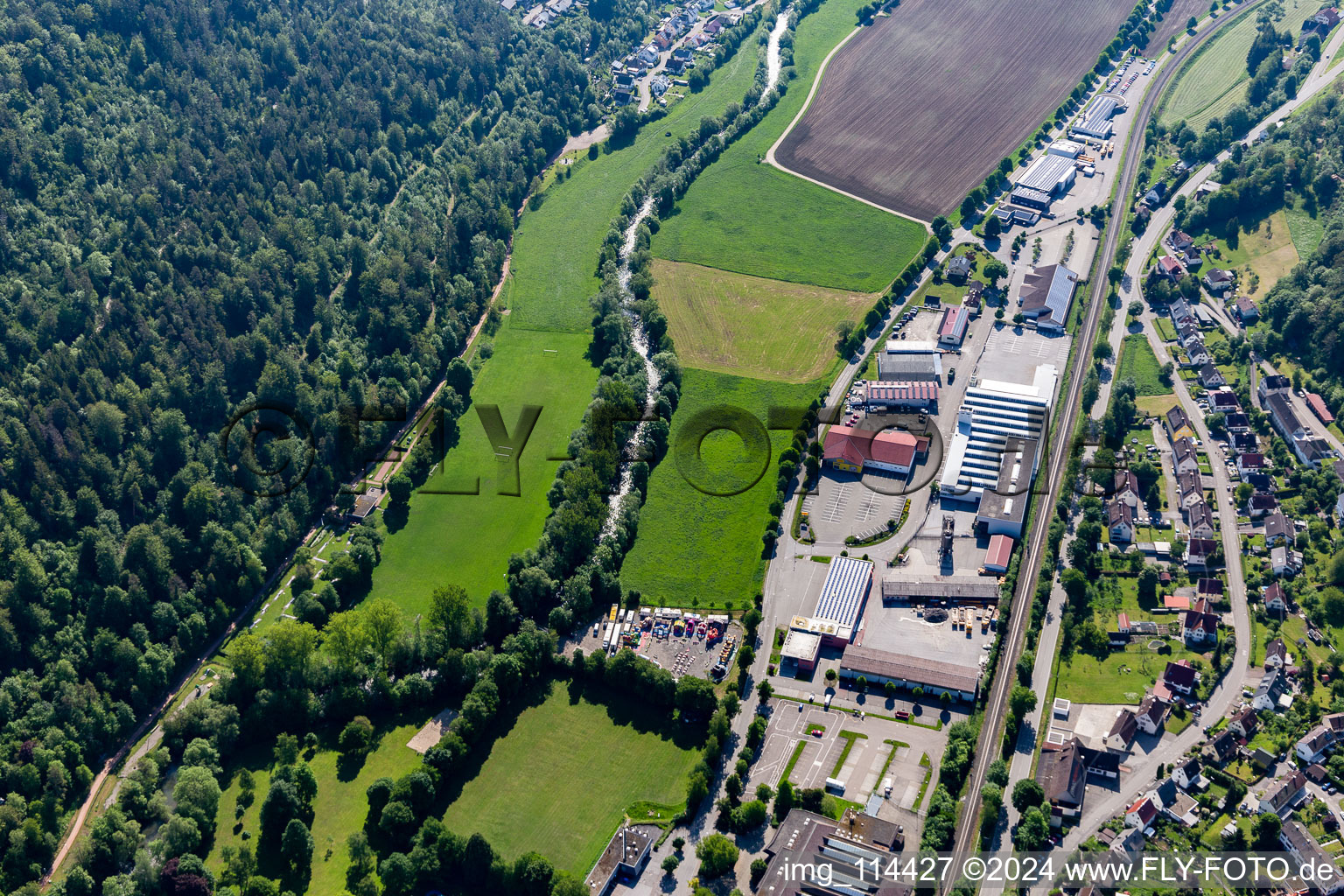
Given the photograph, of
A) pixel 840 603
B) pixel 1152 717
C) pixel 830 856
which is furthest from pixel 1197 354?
pixel 830 856

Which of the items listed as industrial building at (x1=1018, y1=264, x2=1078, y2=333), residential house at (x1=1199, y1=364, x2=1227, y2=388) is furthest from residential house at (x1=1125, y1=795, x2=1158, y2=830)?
industrial building at (x1=1018, y1=264, x2=1078, y2=333)

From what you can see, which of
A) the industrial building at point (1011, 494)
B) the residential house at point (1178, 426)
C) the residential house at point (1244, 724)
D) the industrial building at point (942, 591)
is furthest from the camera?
the residential house at point (1178, 426)

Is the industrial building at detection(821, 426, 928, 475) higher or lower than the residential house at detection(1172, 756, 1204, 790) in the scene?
higher

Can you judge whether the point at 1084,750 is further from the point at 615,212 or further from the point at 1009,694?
the point at 615,212

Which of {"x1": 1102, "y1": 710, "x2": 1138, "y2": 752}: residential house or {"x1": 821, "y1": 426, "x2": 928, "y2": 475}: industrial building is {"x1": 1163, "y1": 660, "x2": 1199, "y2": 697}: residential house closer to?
{"x1": 1102, "y1": 710, "x2": 1138, "y2": 752}: residential house

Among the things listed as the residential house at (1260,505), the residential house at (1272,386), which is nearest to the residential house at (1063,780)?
the residential house at (1260,505)

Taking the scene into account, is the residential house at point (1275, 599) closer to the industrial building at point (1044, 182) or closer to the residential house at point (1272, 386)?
the residential house at point (1272, 386)

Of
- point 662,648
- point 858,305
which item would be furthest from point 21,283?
point 858,305
